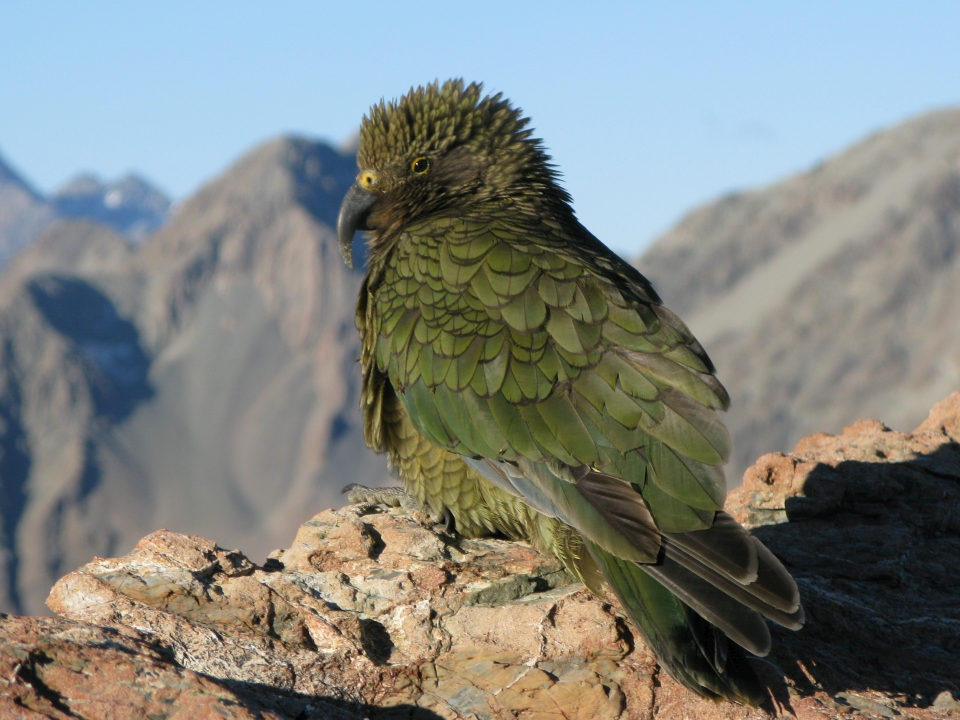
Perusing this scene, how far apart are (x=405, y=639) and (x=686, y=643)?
166 cm

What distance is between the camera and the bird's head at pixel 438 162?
7109 mm

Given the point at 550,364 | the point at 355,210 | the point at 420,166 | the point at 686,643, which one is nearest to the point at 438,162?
the point at 420,166

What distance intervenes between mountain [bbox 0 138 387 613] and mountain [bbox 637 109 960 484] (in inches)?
2661

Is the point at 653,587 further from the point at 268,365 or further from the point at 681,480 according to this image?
the point at 268,365

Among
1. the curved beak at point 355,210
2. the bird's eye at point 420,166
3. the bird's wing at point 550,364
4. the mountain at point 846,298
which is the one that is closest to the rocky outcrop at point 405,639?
the bird's wing at point 550,364

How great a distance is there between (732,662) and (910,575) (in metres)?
2.64

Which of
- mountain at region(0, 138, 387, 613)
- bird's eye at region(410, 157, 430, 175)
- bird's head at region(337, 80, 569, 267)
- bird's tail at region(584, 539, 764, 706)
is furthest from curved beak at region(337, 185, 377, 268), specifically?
mountain at region(0, 138, 387, 613)

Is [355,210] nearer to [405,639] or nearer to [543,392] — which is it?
[543,392]

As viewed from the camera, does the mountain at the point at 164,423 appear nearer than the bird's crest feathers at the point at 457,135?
No

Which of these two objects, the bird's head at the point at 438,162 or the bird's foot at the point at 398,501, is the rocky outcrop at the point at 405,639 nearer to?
the bird's foot at the point at 398,501

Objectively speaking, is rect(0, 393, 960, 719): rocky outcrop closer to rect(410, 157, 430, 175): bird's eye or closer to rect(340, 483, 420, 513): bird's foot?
rect(340, 483, 420, 513): bird's foot

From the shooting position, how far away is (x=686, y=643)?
4.63 meters

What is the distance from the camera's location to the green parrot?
462 centimetres

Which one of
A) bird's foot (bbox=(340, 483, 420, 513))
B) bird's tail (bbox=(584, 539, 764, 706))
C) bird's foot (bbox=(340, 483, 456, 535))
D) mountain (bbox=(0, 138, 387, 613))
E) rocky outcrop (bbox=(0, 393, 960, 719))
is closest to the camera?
rocky outcrop (bbox=(0, 393, 960, 719))
